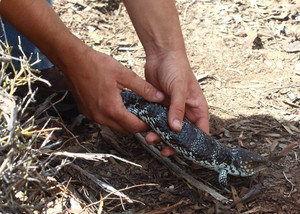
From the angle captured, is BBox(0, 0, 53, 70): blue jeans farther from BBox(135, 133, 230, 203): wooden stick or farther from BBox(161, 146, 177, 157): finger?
BBox(161, 146, 177, 157): finger

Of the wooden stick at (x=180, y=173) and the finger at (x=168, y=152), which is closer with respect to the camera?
the wooden stick at (x=180, y=173)

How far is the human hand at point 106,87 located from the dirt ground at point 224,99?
0.33 meters

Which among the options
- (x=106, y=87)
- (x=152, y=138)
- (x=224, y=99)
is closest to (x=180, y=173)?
(x=152, y=138)

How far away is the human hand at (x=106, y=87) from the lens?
3385mm

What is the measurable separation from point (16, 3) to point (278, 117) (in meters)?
2.96

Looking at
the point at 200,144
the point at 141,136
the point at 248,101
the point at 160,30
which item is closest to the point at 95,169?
the point at 141,136

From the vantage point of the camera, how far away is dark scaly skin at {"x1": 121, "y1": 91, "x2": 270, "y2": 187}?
135 inches

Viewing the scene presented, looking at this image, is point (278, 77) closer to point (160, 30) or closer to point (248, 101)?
point (248, 101)

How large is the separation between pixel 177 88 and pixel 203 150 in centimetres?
61

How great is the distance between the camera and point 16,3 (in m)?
2.95

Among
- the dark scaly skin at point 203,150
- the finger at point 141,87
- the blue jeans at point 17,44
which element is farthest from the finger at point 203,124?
the blue jeans at point 17,44

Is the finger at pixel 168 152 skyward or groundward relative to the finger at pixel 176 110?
groundward

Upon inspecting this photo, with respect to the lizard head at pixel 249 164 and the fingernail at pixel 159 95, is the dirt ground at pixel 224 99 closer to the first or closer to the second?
the lizard head at pixel 249 164

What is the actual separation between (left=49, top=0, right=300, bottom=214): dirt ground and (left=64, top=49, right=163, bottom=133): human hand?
327 millimetres
